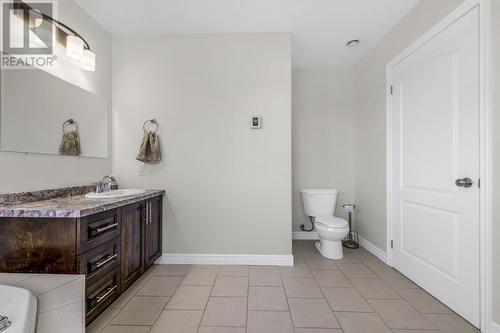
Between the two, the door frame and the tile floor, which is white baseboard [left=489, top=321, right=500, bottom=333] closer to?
the door frame

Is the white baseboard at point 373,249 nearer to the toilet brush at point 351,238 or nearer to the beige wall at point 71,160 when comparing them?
the toilet brush at point 351,238

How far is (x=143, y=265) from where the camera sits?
6.37 ft

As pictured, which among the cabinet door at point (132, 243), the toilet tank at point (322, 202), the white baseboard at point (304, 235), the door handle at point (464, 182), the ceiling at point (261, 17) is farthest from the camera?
the white baseboard at point (304, 235)

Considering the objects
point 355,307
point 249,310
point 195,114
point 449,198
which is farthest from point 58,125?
point 449,198

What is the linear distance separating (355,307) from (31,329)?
5.95 feet

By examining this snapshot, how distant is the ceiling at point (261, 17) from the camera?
1.92 m

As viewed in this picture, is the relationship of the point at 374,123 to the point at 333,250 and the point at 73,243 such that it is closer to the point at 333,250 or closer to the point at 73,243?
the point at 333,250

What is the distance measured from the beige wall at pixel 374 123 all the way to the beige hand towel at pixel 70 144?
3.05 m

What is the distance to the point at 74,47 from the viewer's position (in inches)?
69.5

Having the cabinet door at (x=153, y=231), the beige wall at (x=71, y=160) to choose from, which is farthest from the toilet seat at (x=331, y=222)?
the beige wall at (x=71, y=160)

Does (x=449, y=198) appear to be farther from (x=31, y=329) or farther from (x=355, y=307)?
(x=31, y=329)

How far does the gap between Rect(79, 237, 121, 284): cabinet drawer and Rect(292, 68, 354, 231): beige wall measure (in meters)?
2.23

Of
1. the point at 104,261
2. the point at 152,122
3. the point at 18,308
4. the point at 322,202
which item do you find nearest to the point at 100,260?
the point at 104,261

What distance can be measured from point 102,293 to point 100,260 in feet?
0.77
